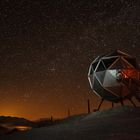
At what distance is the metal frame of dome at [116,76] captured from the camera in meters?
37.4

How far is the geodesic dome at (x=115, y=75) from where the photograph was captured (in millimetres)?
37375

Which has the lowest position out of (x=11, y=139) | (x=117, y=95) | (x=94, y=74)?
(x=11, y=139)

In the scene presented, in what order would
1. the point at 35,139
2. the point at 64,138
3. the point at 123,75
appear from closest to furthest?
the point at 64,138 → the point at 35,139 → the point at 123,75

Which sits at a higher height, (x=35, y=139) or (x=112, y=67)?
(x=112, y=67)

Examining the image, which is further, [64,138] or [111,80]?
[111,80]

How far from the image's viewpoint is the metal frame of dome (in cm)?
3738

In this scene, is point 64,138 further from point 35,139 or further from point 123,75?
point 123,75

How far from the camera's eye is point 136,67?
3938 centimetres

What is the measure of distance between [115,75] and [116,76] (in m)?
0.17

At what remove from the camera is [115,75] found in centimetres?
3744

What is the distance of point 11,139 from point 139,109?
42.7 ft

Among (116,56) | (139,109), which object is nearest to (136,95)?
(116,56)

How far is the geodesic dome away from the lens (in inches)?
1471

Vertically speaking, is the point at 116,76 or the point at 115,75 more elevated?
the point at 115,75
